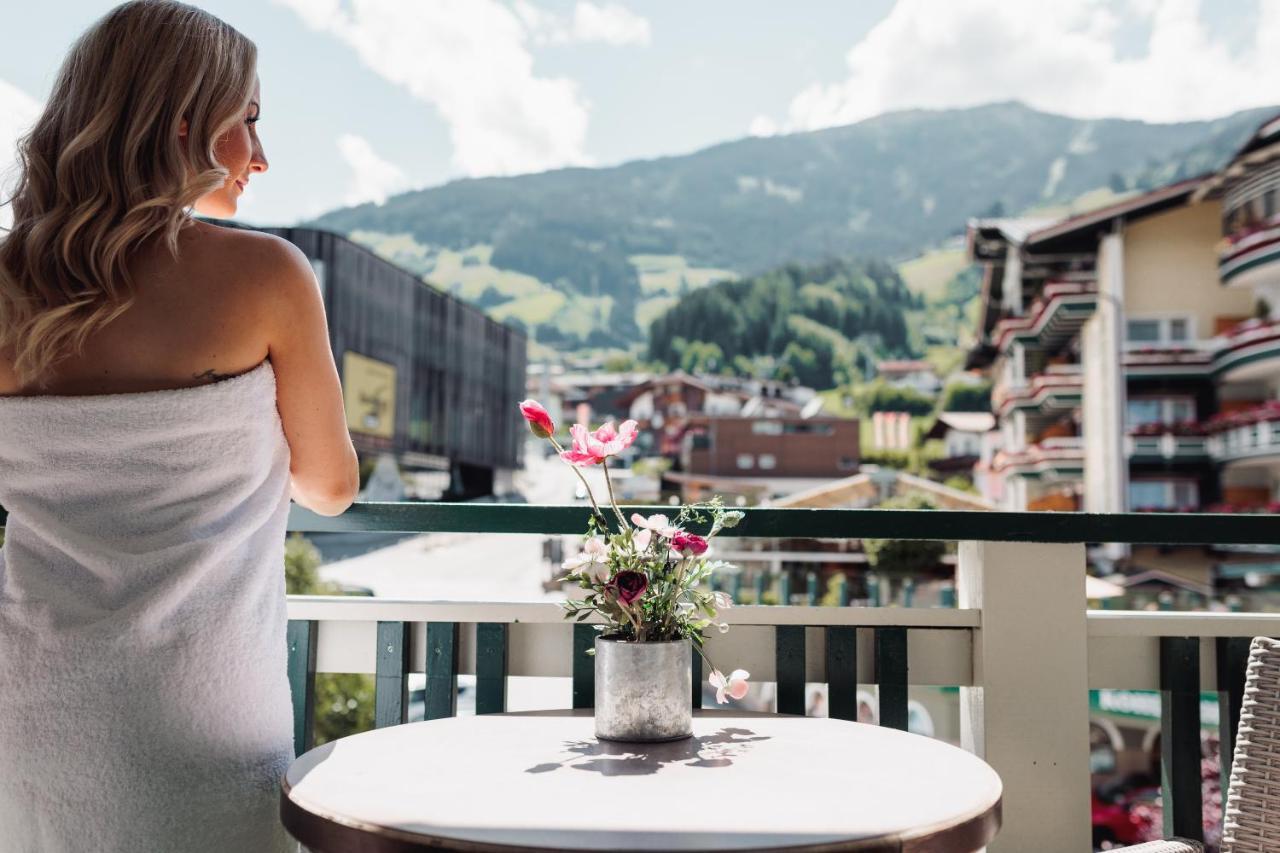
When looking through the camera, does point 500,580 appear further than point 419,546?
No

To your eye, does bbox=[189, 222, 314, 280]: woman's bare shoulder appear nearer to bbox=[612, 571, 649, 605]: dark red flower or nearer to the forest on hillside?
bbox=[612, 571, 649, 605]: dark red flower

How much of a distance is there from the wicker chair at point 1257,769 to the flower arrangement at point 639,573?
507 millimetres

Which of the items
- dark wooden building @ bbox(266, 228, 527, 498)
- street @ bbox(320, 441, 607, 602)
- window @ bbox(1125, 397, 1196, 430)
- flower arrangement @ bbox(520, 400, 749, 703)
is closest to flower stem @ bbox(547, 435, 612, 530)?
flower arrangement @ bbox(520, 400, 749, 703)

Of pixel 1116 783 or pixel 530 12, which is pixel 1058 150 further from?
pixel 1116 783

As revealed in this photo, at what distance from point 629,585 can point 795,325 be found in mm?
64737

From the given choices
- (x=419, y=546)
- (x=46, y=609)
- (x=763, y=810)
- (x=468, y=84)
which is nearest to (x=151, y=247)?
(x=46, y=609)

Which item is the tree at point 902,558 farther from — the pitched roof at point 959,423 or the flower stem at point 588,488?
the pitched roof at point 959,423

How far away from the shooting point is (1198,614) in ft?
4.58

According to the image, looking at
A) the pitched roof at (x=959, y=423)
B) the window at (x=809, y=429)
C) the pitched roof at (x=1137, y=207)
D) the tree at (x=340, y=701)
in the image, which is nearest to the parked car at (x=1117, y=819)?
the tree at (x=340, y=701)

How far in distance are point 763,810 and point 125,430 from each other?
0.60 metres

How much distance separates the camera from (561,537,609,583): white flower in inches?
42.4

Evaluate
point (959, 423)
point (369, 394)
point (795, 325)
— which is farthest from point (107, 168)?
point (795, 325)

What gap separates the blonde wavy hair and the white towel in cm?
8

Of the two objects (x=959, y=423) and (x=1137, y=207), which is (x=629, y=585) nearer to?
(x=1137, y=207)
